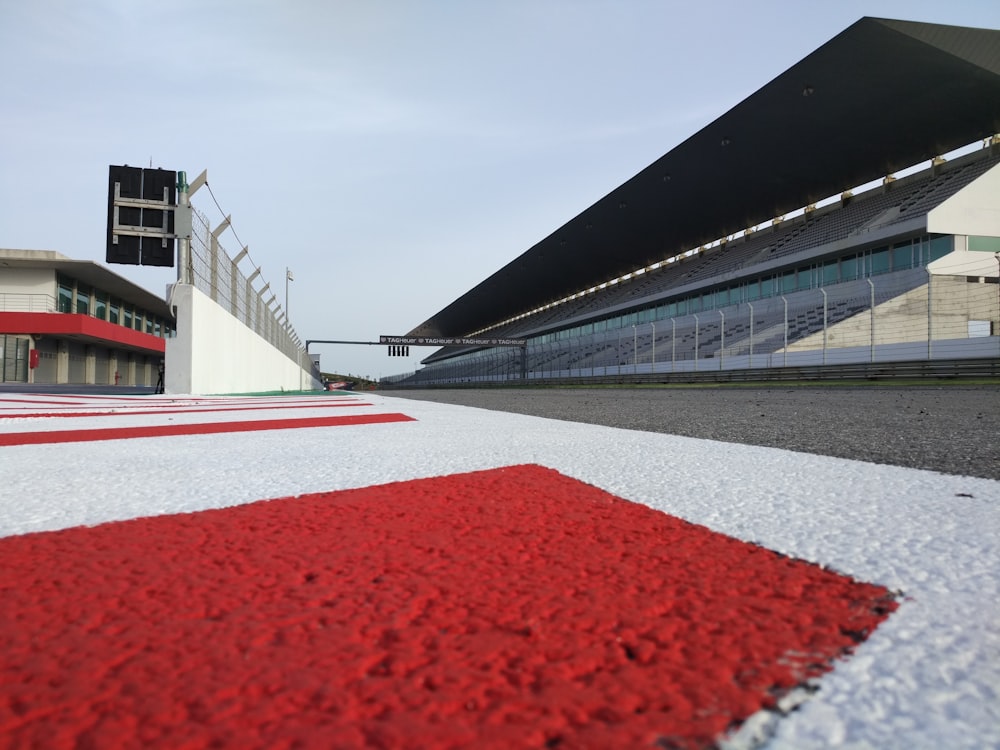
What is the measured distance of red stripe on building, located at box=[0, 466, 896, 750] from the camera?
1.70 feet

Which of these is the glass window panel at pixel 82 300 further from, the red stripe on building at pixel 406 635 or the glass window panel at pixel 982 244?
the glass window panel at pixel 982 244

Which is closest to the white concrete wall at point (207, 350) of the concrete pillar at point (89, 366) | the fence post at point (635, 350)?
the fence post at point (635, 350)

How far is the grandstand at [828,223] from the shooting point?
50.0ft

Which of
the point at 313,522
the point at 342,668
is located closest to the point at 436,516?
the point at 313,522

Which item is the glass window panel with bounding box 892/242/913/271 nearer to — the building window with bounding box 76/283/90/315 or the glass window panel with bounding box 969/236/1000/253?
the glass window panel with bounding box 969/236/1000/253

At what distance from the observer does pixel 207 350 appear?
11023 mm

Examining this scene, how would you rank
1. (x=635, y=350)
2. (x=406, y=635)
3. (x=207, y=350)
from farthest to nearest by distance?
(x=635, y=350) → (x=207, y=350) → (x=406, y=635)

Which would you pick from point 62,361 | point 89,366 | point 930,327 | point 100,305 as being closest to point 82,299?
point 100,305

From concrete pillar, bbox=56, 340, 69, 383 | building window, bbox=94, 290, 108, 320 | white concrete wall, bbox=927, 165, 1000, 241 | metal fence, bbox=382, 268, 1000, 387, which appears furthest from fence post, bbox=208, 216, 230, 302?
building window, bbox=94, 290, 108, 320

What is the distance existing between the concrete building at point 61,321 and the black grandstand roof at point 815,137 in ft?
79.5

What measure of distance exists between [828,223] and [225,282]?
26375 mm

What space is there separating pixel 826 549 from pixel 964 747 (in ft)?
1.95

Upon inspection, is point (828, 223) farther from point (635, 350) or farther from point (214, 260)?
point (214, 260)

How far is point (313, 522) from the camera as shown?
129 centimetres
